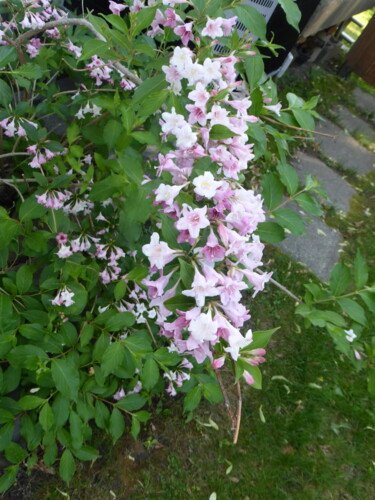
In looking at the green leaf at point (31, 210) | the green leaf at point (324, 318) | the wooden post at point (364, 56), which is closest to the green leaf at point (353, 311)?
the green leaf at point (324, 318)

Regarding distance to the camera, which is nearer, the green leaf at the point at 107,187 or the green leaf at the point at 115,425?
the green leaf at the point at 107,187

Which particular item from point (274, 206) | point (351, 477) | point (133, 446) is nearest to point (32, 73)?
point (274, 206)

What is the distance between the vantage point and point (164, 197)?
3.59 feet

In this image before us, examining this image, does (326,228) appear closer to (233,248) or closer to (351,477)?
(351,477)

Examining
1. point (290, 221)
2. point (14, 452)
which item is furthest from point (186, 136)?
point (14, 452)

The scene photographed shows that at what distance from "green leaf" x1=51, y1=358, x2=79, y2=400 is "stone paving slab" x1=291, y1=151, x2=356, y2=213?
11.6ft

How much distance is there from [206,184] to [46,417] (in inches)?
41.8

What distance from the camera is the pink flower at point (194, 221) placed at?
1019mm

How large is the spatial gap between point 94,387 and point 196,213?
1089mm

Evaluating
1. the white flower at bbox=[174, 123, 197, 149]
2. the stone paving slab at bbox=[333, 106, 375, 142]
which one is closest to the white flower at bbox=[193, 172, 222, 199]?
the white flower at bbox=[174, 123, 197, 149]

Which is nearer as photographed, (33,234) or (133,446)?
(33,234)

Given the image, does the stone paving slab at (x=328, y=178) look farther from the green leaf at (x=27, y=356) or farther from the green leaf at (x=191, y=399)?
the green leaf at (x=27, y=356)

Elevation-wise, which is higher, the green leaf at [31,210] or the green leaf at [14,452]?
the green leaf at [31,210]

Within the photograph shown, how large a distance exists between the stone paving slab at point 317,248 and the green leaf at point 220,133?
8.68 feet
